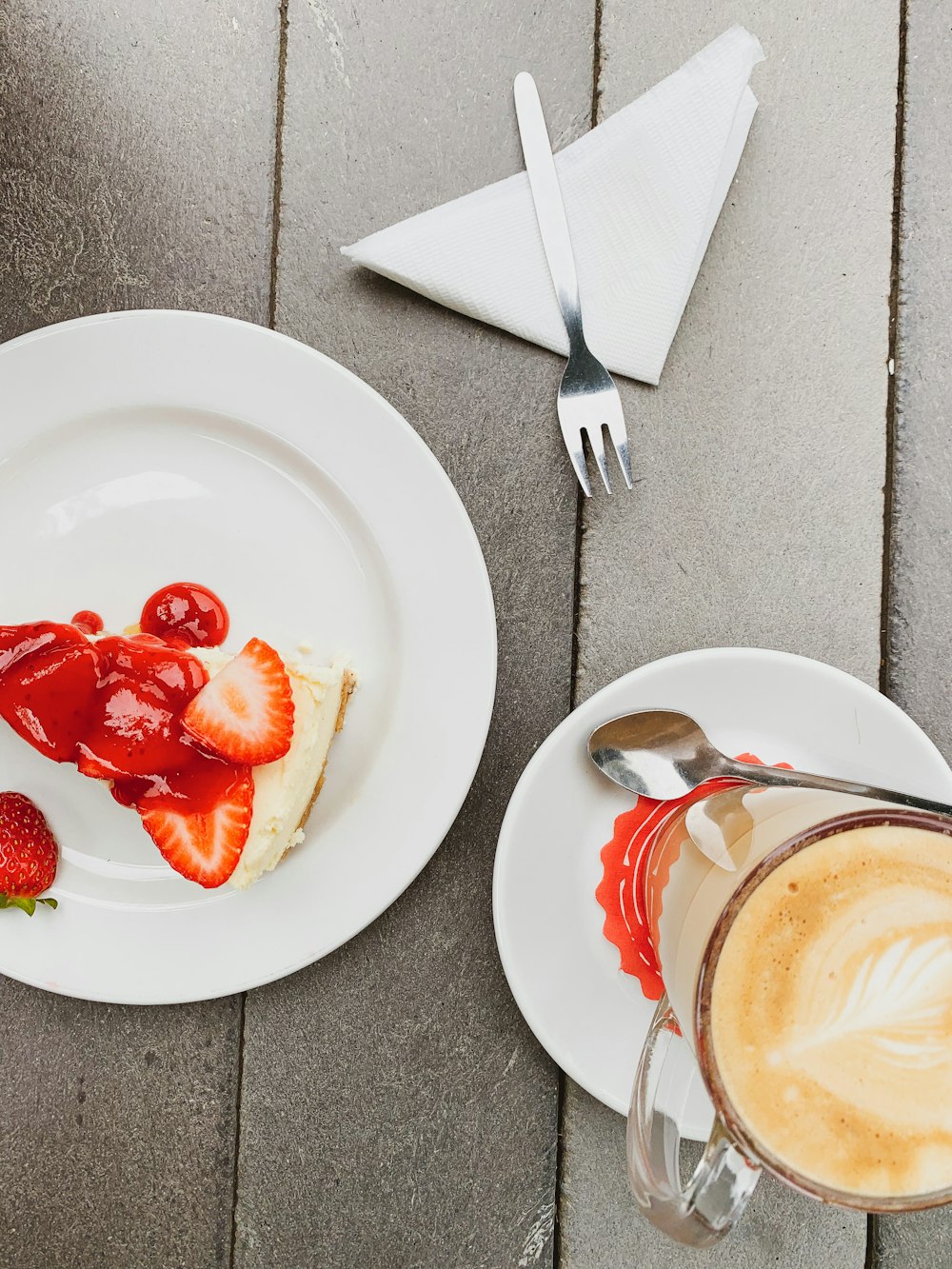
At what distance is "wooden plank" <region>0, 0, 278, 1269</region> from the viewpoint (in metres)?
1.41

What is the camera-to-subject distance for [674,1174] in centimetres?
105

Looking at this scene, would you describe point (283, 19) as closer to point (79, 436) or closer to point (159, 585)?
point (79, 436)

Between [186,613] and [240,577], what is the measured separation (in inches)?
3.8

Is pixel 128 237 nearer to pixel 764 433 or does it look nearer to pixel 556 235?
pixel 556 235

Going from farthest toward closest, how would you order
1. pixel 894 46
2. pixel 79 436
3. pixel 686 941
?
1. pixel 894 46
2. pixel 79 436
3. pixel 686 941

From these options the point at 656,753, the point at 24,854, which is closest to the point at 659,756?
the point at 656,753

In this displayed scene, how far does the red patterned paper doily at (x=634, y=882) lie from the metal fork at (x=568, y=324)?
49cm

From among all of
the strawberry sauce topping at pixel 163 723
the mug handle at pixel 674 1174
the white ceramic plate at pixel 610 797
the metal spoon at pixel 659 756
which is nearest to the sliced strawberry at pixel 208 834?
the strawberry sauce topping at pixel 163 723

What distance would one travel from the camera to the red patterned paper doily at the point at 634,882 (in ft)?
4.04

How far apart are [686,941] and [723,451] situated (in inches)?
29.8

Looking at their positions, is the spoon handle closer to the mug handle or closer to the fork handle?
the mug handle

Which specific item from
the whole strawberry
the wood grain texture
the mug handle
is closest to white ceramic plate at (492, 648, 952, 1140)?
the mug handle

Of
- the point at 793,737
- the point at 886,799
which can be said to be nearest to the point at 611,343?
the point at 793,737

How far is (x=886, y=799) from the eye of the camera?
1.13 m
